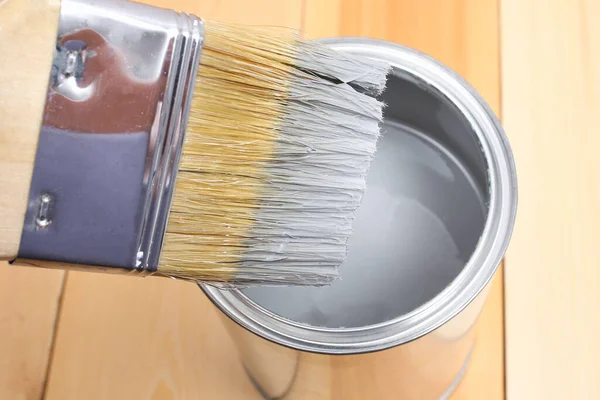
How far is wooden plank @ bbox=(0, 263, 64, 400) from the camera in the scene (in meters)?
0.79

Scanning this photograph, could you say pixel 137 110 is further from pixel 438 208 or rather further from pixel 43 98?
pixel 438 208

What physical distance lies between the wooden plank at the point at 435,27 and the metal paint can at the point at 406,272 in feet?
0.44

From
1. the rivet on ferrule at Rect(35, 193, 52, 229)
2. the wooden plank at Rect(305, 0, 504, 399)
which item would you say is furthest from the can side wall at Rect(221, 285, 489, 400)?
the wooden plank at Rect(305, 0, 504, 399)

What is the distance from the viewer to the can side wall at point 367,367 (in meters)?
0.61

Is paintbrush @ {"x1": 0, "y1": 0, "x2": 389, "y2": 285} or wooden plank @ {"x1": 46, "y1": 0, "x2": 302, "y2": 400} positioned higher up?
paintbrush @ {"x1": 0, "y1": 0, "x2": 389, "y2": 285}

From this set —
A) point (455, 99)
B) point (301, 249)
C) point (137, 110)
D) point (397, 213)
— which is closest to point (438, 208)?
point (397, 213)

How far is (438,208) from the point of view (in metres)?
0.81

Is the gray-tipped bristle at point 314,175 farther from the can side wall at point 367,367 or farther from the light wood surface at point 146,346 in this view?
the light wood surface at point 146,346

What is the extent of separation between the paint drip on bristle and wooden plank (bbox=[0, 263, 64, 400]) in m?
0.36

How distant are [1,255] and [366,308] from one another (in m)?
0.40

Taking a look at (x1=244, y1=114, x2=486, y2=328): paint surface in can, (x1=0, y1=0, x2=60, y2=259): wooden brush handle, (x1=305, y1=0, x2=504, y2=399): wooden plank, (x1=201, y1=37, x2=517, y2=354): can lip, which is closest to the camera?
(x1=0, y1=0, x2=60, y2=259): wooden brush handle

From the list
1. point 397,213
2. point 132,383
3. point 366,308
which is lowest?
point 132,383

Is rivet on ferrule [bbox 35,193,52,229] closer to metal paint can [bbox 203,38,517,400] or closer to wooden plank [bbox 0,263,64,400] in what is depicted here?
metal paint can [bbox 203,38,517,400]

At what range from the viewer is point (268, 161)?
52cm
